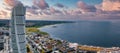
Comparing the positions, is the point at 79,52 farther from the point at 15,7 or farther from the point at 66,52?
the point at 15,7

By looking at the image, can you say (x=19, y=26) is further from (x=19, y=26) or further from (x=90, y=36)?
(x=90, y=36)

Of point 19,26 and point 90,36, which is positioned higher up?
point 19,26

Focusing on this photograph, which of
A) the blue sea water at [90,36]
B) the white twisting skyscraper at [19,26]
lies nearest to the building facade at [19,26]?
the white twisting skyscraper at [19,26]

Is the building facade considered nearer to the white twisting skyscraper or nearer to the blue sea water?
the white twisting skyscraper

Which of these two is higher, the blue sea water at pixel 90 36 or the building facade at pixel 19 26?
the building facade at pixel 19 26

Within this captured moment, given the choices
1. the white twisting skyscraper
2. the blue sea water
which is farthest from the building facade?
the blue sea water

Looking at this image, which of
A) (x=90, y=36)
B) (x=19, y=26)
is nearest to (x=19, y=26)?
(x=19, y=26)

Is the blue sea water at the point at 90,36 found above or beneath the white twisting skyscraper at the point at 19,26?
beneath

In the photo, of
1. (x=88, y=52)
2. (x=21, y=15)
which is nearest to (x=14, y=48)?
(x=21, y=15)

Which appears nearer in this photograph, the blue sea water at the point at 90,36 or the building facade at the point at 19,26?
→ the building facade at the point at 19,26

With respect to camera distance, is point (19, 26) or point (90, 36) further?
point (90, 36)

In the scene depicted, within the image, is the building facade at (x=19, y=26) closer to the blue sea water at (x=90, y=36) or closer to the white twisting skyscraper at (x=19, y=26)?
the white twisting skyscraper at (x=19, y=26)
